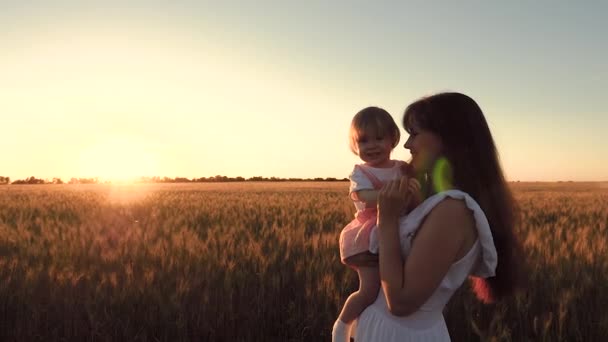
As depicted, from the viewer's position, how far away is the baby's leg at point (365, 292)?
2.07 m

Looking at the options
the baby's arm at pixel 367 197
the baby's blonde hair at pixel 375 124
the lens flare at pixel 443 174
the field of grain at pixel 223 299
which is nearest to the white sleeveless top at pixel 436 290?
the lens flare at pixel 443 174

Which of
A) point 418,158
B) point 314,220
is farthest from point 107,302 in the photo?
point 314,220

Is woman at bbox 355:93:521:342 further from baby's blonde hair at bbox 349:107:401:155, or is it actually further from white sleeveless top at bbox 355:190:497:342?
baby's blonde hair at bbox 349:107:401:155

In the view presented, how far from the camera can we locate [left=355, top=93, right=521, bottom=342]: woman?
5.35ft

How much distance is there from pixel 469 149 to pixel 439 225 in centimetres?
32

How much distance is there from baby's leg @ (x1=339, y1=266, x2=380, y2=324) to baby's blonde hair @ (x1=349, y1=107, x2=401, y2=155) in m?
0.77

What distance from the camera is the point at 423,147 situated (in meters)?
1.82

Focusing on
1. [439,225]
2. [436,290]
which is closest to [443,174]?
[439,225]

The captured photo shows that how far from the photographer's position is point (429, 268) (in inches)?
63.2

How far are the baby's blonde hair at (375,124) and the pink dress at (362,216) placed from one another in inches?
6.2

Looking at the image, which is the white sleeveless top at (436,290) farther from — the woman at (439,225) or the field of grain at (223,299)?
the field of grain at (223,299)

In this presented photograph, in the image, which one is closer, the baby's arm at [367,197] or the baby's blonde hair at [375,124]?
the baby's arm at [367,197]

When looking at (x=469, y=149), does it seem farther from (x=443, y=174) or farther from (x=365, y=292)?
(x=365, y=292)

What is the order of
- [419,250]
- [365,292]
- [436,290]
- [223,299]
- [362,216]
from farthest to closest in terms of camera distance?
[223,299] → [362,216] → [365,292] → [436,290] → [419,250]
